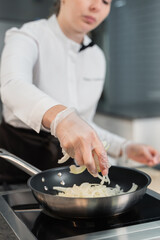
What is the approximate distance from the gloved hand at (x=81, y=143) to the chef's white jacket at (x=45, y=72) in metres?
0.17

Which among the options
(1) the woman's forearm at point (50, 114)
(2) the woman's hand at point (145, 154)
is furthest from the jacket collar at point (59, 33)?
(1) the woman's forearm at point (50, 114)

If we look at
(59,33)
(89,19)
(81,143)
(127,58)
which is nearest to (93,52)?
(59,33)

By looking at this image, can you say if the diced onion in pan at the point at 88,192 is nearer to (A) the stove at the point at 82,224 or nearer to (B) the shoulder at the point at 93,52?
(A) the stove at the point at 82,224

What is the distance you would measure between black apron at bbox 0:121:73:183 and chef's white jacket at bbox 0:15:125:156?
0.14 ft

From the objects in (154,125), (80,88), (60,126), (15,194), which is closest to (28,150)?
(80,88)

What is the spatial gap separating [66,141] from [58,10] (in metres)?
0.97

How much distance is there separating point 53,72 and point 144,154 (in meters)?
0.51

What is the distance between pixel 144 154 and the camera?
1.40 m

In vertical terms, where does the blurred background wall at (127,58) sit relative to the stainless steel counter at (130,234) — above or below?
below

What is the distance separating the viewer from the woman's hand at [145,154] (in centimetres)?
139

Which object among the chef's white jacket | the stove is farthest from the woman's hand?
the stove

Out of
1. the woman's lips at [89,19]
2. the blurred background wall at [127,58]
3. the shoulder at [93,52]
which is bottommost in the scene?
the blurred background wall at [127,58]

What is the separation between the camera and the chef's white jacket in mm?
1020

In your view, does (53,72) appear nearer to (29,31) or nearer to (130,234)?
(29,31)
